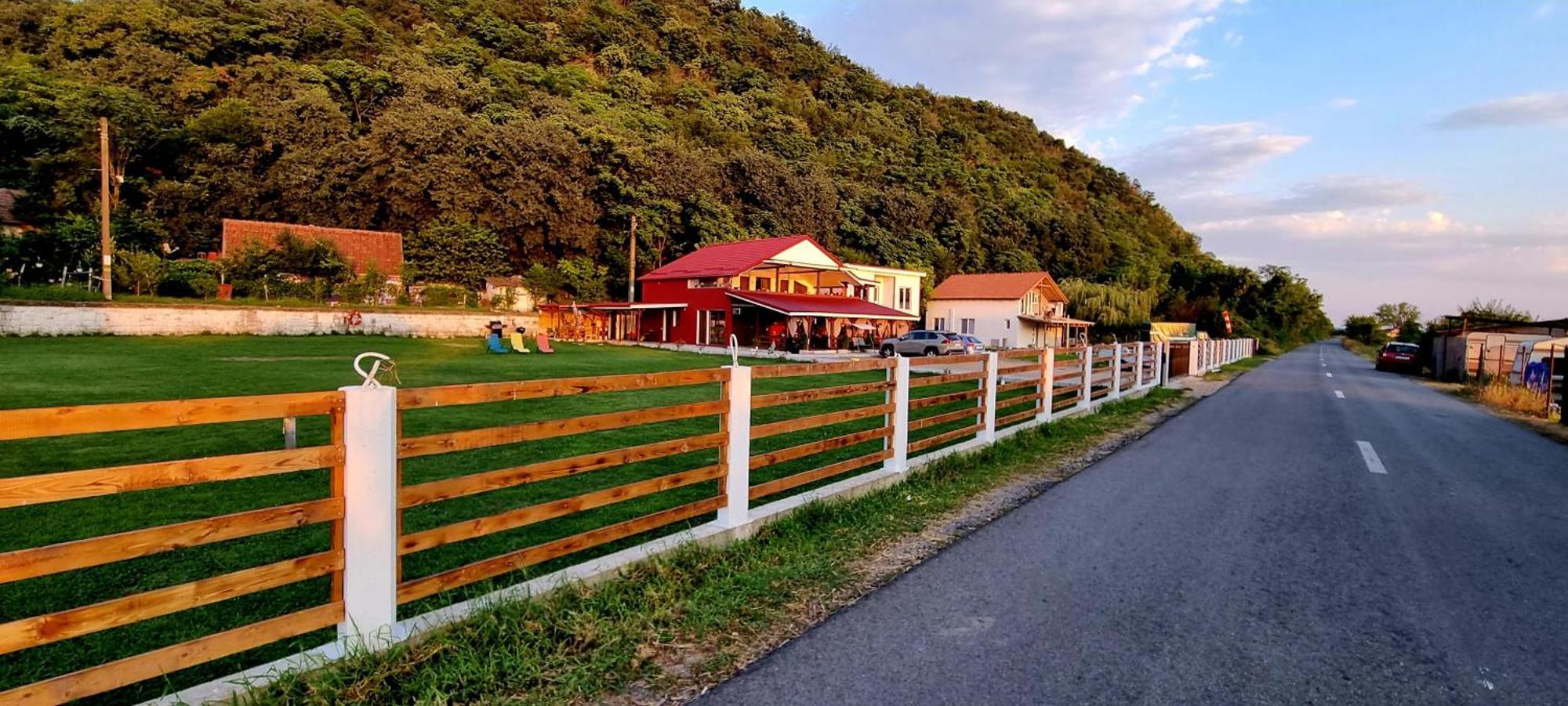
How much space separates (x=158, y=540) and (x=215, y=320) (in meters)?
32.3

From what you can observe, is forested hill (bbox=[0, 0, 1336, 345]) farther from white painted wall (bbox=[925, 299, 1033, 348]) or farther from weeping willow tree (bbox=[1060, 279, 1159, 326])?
white painted wall (bbox=[925, 299, 1033, 348])

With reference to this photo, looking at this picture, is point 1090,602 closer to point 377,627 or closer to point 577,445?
point 377,627

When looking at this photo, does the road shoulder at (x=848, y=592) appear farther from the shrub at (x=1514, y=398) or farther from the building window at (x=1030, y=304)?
the building window at (x=1030, y=304)

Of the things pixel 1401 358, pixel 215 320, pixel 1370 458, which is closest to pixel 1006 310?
pixel 1401 358

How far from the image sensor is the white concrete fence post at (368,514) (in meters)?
2.80

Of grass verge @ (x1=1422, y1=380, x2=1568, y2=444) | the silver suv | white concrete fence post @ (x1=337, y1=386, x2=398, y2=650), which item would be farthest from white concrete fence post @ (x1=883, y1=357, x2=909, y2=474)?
the silver suv

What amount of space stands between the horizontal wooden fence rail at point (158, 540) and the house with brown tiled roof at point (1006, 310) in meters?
47.6

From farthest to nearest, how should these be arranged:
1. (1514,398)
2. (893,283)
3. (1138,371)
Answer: (893,283), (1138,371), (1514,398)

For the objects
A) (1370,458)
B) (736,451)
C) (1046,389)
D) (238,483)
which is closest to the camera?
(736,451)

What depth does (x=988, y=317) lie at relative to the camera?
5075 centimetres

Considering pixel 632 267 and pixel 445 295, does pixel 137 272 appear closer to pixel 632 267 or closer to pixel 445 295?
pixel 445 295

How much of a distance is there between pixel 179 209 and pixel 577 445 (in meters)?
47.7

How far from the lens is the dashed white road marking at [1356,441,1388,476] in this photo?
764 centimetres

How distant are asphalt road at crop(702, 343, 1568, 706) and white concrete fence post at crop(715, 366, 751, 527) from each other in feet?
3.94
